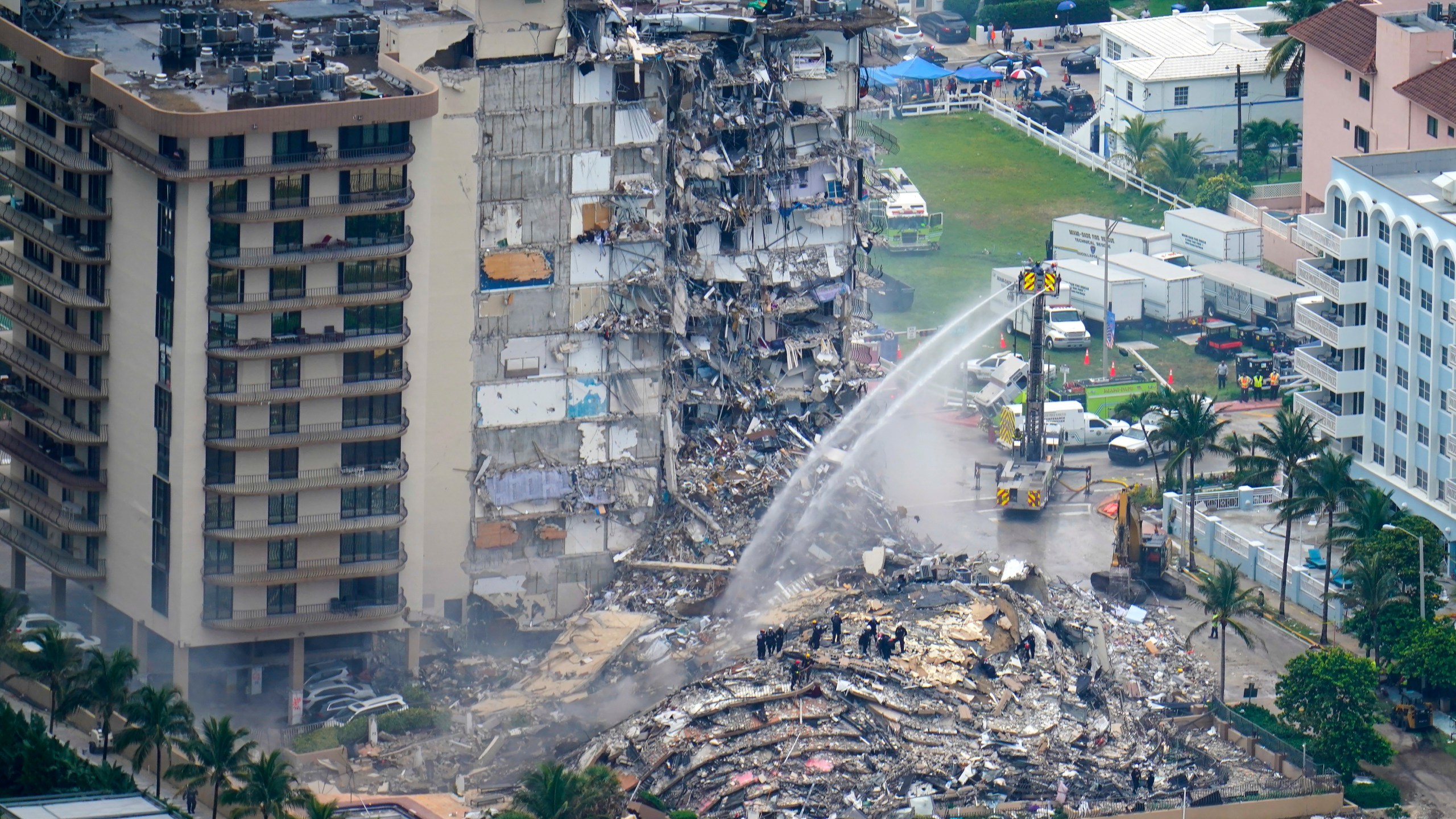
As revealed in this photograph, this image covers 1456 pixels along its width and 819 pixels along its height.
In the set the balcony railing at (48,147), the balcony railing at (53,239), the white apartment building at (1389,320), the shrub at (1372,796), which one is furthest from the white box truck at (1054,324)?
the balcony railing at (48,147)

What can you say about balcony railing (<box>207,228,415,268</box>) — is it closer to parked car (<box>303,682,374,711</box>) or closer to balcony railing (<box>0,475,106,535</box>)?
balcony railing (<box>0,475,106,535</box>)

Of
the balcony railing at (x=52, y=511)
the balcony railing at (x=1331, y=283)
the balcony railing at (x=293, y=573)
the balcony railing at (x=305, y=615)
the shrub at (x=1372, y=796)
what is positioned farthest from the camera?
the balcony railing at (x=1331, y=283)

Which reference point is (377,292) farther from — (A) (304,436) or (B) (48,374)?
(B) (48,374)

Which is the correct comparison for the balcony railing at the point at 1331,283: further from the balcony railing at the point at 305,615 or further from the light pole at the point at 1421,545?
the balcony railing at the point at 305,615

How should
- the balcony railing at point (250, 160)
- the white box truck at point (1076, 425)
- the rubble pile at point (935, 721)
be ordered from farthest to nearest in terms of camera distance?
the white box truck at point (1076, 425)
the balcony railing at point (250, 160)
the rubble pile at point (935, 721)

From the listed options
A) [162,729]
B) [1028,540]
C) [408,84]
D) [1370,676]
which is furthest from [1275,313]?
[162,729]
